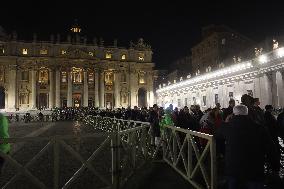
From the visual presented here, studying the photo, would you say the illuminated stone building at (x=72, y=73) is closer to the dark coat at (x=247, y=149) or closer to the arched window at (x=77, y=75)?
the arched window at (x=77, y=75)

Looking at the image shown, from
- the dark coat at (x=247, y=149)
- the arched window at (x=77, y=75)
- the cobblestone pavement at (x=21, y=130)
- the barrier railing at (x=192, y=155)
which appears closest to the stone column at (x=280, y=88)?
the cobblestone pavement at (x=21, y=130)

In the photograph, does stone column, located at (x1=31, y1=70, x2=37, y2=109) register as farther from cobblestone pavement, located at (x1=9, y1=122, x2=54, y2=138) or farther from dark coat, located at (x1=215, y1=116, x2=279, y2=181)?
dark coat, located at (x1=215, y1=116, x2=279, y2=181)

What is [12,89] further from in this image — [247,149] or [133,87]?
[247,149]

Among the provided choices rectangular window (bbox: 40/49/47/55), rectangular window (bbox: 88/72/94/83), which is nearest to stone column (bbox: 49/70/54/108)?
rectangular window (bbox: 40/49/47/55)

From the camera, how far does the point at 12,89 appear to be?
235 feet

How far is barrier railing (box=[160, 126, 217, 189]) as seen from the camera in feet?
20.8

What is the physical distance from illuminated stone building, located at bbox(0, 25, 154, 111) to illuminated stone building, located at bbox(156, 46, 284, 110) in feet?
86.2

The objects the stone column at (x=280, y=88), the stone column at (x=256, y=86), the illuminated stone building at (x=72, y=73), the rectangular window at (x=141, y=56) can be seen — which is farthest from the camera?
the rectangular window at (x=141, y=56)

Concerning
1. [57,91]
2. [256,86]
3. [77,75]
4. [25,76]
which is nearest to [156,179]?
[256,86]

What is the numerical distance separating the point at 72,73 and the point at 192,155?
72896mm

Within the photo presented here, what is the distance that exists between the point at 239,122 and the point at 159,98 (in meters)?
80.7

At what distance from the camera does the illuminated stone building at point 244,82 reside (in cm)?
3322

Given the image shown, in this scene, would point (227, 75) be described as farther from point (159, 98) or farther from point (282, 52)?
point (159, 98)

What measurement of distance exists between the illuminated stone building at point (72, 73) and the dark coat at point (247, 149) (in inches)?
2834
